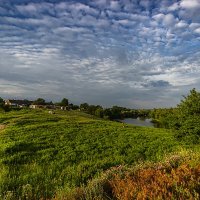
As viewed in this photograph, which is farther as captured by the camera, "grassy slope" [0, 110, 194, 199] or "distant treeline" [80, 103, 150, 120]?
"distant treeline" [80, 103, 150, 120]

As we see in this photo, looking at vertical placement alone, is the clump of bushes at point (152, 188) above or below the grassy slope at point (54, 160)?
above

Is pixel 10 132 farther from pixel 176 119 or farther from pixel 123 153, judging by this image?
pixel 176 119

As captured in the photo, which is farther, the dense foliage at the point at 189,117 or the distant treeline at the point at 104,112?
the distant treeline at the point at 104,112

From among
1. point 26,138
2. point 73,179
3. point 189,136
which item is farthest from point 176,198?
point 26,138

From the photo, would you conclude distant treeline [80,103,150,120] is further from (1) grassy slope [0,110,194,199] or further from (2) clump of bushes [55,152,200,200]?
(2) clump of bushes [55,152,200,200]

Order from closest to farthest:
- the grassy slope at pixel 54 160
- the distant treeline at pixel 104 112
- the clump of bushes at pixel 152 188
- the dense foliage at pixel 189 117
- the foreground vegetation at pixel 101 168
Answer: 1. the clump of bushes at pixel 152 188
2. the foreground vegetation at pixel 101 168
3. the grassy slope at pixel 54 160
4. the dense foliage at pixel 189 117
5. the distant treeline at pixel 104 112

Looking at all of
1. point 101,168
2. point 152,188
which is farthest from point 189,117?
point 152,188

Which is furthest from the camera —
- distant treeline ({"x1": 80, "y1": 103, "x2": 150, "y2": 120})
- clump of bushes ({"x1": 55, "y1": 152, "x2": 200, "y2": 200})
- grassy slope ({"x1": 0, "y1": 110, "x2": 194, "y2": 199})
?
distant treeline ({"x1": 80, "y1": 103, "x2": 150, "y2": 120})

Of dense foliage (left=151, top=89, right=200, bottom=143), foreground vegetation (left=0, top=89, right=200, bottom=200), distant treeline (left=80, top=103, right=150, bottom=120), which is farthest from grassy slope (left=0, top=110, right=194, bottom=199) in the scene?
distant treeline (left=80, top=103, right=150, bottom=120)

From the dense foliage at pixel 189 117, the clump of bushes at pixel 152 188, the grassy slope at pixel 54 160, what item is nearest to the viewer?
the clump of bushes at pixel 152 188

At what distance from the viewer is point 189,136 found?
84.2 feet

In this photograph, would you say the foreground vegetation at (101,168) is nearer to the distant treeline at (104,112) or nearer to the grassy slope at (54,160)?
the grassy slope at (54,160)

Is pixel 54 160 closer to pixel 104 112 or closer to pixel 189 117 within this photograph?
pixel 189 117

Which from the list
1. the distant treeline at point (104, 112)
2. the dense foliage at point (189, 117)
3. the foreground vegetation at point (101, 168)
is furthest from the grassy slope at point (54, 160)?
the distant treeline at point (104, 112)
